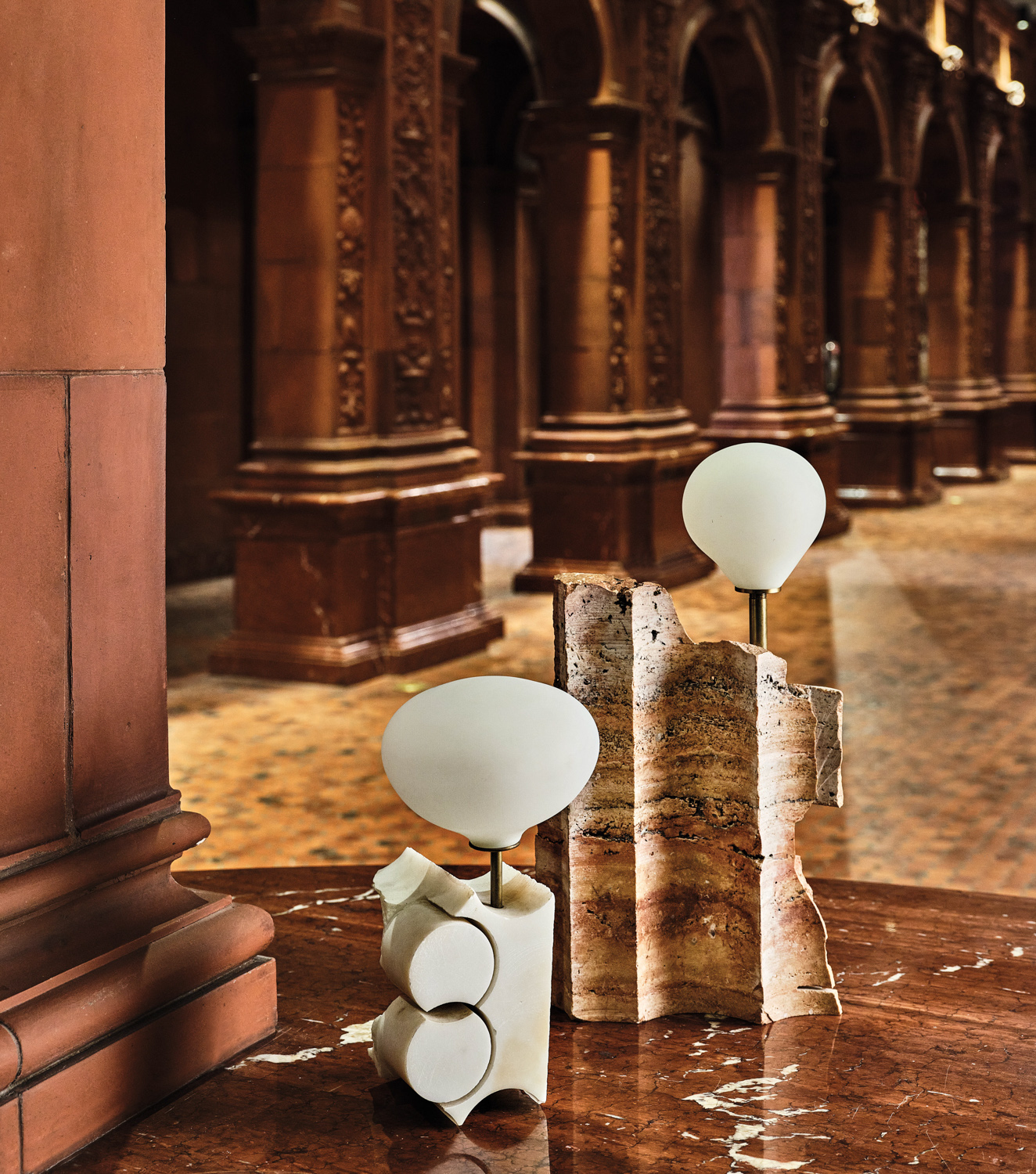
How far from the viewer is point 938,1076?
2033mm

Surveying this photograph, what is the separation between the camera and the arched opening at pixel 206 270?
11016mm

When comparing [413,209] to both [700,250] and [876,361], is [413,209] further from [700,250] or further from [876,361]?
[876,361]

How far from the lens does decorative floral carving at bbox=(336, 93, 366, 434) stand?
7.33m

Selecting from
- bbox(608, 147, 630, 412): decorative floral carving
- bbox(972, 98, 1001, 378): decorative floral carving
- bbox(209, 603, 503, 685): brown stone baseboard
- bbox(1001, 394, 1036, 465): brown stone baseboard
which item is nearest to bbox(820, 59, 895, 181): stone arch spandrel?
bbox(972, 98, 1001, 378): decorative floral carving

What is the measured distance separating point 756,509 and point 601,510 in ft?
26.6

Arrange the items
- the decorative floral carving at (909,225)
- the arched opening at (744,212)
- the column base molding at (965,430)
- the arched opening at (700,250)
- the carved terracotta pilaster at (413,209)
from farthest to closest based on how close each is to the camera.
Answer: the column base molding at (965,430)
the decorative floral carving at (909,225)
the arched opening at (700,250)
the arched opening at (744,212)
the carved terracotta pilaster at (413,209)

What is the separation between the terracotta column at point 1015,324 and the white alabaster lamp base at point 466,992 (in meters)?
21.3

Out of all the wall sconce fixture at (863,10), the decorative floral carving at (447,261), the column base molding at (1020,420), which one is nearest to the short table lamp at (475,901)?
the decorative floral carving at (447,261)

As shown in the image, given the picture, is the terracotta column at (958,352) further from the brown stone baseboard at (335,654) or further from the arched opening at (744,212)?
the brown stone baseboard at (335,654)

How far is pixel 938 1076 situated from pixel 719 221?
1467 centimetres

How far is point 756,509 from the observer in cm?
210

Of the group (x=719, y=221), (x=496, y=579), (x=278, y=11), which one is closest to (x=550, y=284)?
(x=496, y=579)

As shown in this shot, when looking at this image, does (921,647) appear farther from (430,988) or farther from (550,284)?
(430,988)

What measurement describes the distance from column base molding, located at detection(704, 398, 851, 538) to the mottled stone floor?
1.51 m
